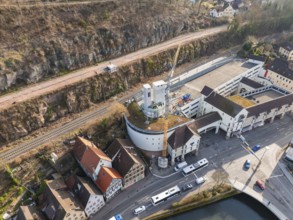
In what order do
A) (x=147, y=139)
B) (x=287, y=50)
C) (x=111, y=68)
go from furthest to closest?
1. (x=287, y=50)
2. (x=111, y=68)
3. (x=147, y=139)

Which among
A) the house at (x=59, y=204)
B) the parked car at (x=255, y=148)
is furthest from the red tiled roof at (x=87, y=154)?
the parked car at (x=255, y=148)

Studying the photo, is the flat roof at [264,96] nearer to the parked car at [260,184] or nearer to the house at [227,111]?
the house at [227,111]

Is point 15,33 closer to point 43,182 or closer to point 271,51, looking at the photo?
point 43,182

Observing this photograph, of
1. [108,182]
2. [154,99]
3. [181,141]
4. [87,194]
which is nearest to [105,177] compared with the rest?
[108,182]

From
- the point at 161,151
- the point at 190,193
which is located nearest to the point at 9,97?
the point at 161,151

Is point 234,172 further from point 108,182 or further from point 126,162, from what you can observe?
point 108,182

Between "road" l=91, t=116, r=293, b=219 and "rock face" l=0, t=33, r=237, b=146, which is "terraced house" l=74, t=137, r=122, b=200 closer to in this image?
"road" l=91, t=116, r=293, b=219
